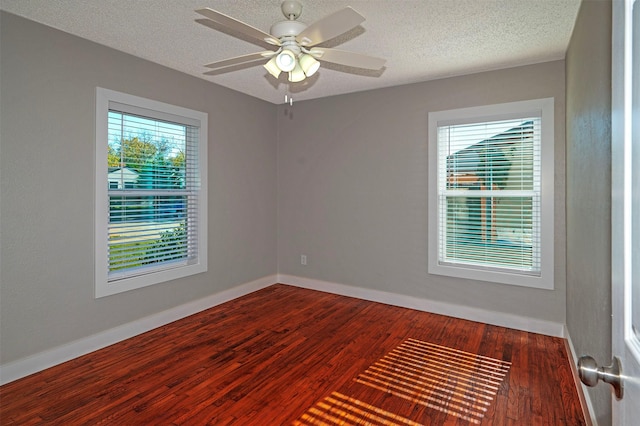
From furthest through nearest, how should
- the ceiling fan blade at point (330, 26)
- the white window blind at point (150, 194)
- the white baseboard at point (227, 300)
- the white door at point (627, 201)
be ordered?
the white window blind at point (150, 194) → the white baseboard at point (227, 300) → the ceiling fan blade at point (330, 26) → the white door at point (627, 201)

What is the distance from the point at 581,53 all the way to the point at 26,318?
440 centimetres

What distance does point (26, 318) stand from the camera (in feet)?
8.56

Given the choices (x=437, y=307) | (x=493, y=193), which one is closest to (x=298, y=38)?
(x=493, y=193)

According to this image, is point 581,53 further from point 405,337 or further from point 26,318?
point 26,318

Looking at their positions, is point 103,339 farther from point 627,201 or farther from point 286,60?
point 627,201

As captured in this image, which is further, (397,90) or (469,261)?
(397,90)

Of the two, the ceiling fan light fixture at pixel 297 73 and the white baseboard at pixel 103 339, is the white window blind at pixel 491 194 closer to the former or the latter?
the ceiling fan light fixture at pixel 297 73

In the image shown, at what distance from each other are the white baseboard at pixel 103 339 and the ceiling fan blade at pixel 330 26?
2959 millimetres

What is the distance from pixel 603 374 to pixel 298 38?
2062mm

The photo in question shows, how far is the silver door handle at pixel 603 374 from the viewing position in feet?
2.34

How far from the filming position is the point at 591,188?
199 centimetres

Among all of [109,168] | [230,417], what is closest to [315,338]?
Result: [230,417]

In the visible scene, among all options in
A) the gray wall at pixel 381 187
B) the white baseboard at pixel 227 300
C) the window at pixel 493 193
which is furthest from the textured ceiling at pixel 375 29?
the white baseboard at pixel 227 300

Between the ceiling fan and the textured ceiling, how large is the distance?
12.0 inches
